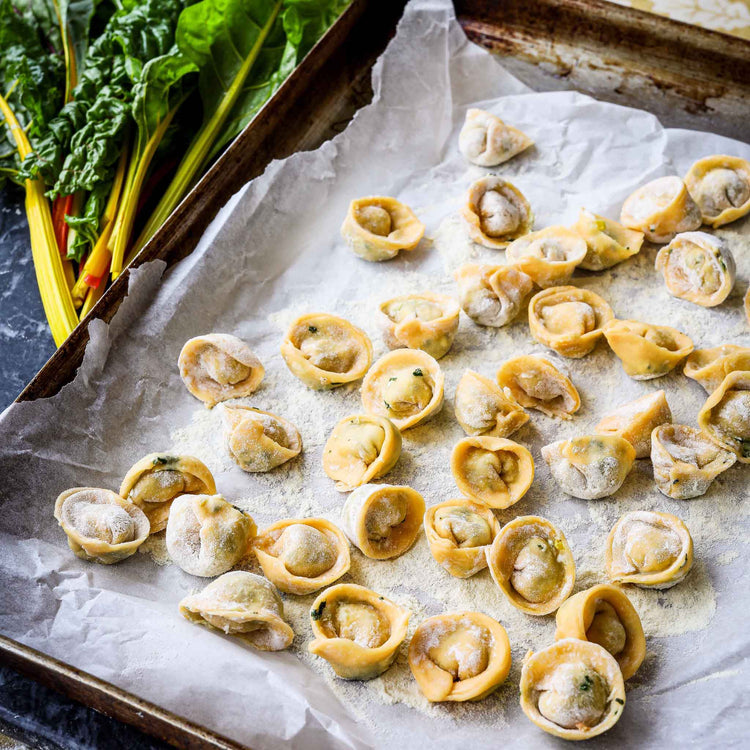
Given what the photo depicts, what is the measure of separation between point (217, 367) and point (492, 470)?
34.4 inches

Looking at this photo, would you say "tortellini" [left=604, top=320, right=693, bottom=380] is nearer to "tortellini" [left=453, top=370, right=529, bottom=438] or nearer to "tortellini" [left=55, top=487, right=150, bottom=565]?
"tortellini" [left=453, top=370, right=529, bottom=438]

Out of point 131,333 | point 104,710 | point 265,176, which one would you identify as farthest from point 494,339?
point 104,710

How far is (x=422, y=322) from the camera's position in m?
2.58

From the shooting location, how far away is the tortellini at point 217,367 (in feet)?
8.30

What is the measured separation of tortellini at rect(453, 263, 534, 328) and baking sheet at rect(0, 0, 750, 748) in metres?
0.07

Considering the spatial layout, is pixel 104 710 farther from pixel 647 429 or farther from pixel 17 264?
pixel 17 264

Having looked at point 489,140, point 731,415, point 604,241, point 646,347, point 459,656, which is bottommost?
point 459,656

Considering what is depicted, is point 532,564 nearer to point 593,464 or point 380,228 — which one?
point 593,464

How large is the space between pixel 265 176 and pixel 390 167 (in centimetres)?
49

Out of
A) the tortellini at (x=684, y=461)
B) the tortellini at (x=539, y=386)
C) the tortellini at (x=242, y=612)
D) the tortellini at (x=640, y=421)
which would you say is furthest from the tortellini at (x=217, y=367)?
the tortellini at (x=684, y=461)

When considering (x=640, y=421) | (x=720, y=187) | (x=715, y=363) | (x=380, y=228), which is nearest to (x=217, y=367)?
(x=380, y=228)

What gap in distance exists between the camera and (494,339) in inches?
107

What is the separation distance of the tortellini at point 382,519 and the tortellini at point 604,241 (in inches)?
41.7

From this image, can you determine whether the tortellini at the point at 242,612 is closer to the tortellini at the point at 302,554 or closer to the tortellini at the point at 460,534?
the tortellini at the point at 302,554
